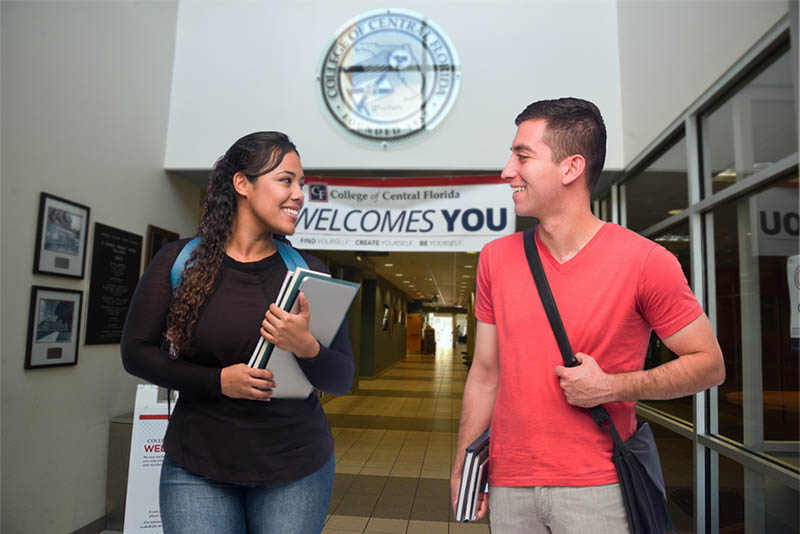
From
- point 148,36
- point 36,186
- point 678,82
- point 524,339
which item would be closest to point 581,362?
point 524,339

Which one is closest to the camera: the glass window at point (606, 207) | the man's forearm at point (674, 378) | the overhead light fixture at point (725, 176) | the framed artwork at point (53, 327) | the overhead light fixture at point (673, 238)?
the man's forearm at point (674, 378)

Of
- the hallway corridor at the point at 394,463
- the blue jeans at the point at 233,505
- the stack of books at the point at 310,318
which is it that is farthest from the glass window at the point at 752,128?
the hallway corridor at the point at 394,463

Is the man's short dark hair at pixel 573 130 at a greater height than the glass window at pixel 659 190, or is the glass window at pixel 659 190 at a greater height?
the glass window at pixel 659 190

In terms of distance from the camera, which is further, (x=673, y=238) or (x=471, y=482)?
(x=673, y=238)

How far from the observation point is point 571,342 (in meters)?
1.22

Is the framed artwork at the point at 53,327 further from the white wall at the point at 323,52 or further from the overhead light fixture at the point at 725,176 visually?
the overhead light fixture at the point at 725,176

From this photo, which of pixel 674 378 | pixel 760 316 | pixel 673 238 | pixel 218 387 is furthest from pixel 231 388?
pixel 673 238

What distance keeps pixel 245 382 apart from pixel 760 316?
7.56 ft

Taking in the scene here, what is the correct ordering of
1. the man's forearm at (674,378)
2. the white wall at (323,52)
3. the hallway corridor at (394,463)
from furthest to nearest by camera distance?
the white wall at (323,52)
the hallway corridor at (394,463)
the man's forearm at (674,378)

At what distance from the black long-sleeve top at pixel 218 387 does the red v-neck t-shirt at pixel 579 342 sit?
1.38 feet

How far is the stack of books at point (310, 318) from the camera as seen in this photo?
1137mm

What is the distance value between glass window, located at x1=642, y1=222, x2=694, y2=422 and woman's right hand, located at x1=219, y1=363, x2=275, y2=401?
2306 mm

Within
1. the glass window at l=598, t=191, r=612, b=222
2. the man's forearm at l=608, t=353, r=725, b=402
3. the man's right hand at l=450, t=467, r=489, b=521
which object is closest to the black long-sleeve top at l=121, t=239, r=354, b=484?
the man's right hand at l=450, t=467, r=489, b=521

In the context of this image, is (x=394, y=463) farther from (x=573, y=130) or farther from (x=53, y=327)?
(x=573, y=130)
